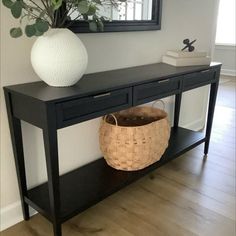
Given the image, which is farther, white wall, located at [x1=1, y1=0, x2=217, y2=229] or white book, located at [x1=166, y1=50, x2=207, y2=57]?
white book, located at [x1=166, y1=50, x2=207, y2=57]

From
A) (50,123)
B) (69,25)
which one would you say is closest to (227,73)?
(69,25)

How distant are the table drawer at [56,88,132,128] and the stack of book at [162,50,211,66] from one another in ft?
2.32

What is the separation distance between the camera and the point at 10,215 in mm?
1604

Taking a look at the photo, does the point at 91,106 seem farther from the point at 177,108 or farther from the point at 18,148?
the point at 177,108

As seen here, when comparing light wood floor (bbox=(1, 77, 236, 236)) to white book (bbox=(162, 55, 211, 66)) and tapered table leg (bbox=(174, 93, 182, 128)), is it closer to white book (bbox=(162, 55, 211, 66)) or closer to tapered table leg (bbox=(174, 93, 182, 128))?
tapered table leg (bbox=(174, 93, 182, 128))

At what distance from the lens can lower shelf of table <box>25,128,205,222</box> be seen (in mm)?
1476

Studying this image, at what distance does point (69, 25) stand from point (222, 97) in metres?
3.31

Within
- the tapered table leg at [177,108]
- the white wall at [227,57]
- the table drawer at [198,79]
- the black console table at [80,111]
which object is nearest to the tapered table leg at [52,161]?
the black console table at [80,111]

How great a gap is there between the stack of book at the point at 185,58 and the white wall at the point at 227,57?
4.05m

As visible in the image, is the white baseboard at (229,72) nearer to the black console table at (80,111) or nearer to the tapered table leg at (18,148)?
the black console table at (80,111)

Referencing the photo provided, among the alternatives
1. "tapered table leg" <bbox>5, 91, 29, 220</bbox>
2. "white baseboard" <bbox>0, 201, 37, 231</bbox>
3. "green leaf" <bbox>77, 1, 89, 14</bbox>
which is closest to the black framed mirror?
"green leaf" <bbox>77, 1, 89, 14</bbox>

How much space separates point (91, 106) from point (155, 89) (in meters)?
0.49

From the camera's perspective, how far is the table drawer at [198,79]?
1.91 meters

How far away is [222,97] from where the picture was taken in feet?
14.0
